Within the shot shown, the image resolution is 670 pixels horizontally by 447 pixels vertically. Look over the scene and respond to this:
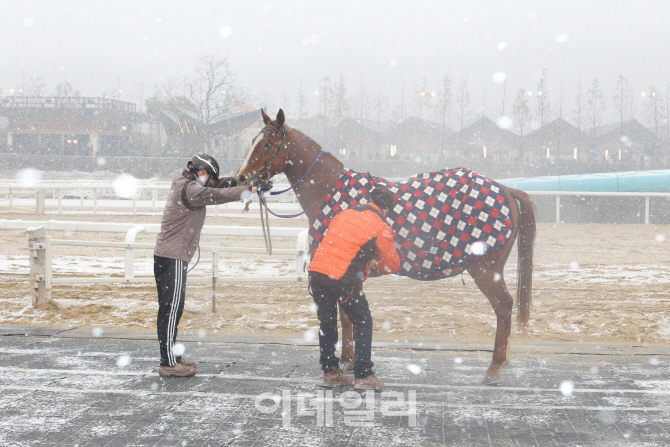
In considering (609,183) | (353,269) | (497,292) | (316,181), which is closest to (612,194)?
(609,183)

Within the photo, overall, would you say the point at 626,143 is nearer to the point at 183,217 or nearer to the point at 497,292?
the point at 497,292

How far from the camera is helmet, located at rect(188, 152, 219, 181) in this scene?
4.64 m

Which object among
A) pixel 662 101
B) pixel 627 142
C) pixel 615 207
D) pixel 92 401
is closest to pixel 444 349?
pixel 92 401

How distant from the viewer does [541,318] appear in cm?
663

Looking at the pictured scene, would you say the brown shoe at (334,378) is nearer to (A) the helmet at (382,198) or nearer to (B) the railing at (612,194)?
(A) the helmet at (382,198)

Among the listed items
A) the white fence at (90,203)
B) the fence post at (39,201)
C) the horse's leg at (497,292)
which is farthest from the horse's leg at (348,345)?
the fence post at (39,201)

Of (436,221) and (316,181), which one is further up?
(316,181)

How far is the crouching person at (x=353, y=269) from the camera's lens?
4051 mm

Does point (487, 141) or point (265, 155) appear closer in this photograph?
point (265, 155)

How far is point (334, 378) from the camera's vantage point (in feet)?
14.1

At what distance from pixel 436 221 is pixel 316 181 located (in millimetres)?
907

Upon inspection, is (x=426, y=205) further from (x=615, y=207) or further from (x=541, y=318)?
(x=615, y=207)

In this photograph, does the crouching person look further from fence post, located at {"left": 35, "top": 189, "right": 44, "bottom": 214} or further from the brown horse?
fence post, located at {"left": 35, "top": 189, "right": 44, "bottom": 214}

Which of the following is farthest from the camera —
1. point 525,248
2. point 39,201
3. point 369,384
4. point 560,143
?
point 560,143
